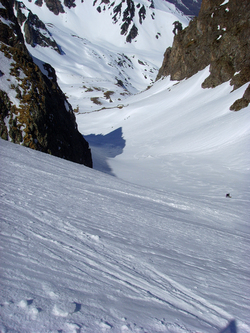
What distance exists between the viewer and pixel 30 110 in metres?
7.87

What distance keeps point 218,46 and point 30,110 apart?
2320 cm

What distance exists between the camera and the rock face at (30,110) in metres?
7.46

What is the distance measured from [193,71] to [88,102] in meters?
21.1

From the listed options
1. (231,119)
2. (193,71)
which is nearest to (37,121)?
(231,119)

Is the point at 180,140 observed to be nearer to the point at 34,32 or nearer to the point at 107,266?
the point at 107,266

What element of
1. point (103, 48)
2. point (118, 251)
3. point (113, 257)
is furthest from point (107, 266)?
point (103, 48)

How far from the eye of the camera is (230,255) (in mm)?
2621

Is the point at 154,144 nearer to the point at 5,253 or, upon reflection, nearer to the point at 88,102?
the point at 5,253

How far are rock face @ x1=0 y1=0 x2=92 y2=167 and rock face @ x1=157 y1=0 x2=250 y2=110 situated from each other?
11.4 metres

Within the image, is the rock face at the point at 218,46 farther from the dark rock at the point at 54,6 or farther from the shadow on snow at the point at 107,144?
the dark rock at the point at 54,6

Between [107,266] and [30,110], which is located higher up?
[30,110]

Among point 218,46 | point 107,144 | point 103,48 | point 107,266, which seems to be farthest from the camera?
point 103,48

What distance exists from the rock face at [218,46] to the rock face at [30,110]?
11.4 metres

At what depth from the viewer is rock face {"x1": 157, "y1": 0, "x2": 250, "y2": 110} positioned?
2091 cm
